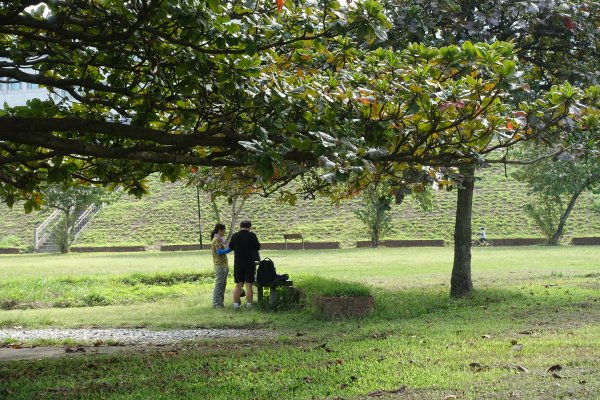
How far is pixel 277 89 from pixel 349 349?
3.53m

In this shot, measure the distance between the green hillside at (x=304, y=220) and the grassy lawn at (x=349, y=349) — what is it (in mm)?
32373

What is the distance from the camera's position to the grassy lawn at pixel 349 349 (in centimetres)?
697

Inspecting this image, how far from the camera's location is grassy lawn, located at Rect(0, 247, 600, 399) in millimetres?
6969

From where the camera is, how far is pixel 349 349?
920cm

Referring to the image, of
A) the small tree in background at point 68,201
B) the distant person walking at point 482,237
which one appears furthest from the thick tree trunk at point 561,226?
the small tree in background at point 68,201

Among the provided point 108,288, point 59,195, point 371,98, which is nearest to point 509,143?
point 371,98

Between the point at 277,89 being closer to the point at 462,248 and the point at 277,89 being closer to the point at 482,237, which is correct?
the point at 462,248

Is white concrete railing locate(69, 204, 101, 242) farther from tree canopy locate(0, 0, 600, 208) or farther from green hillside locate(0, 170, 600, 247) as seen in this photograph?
tree canopy locate(0, 0, 600, 208)

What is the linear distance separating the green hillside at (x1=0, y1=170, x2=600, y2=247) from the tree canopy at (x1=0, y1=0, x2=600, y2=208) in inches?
1611

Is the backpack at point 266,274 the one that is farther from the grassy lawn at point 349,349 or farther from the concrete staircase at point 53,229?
the concrete staircase at point 53,229

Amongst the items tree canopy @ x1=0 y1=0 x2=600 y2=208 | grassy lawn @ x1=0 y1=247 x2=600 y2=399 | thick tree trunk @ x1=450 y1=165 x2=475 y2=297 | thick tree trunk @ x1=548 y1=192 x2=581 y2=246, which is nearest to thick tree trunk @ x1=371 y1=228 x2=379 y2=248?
thick tree trunk @ x1=548 y1=192 x2=581 y2=246

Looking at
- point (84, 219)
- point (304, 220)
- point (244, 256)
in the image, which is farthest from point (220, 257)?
point (84, 219)

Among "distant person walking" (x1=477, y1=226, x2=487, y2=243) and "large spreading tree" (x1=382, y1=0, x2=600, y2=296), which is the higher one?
"large spreading tree" (x1=382, y1=0, x2=600, y2=296)

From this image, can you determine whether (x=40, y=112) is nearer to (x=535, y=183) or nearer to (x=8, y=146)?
(x=8, y=146)
